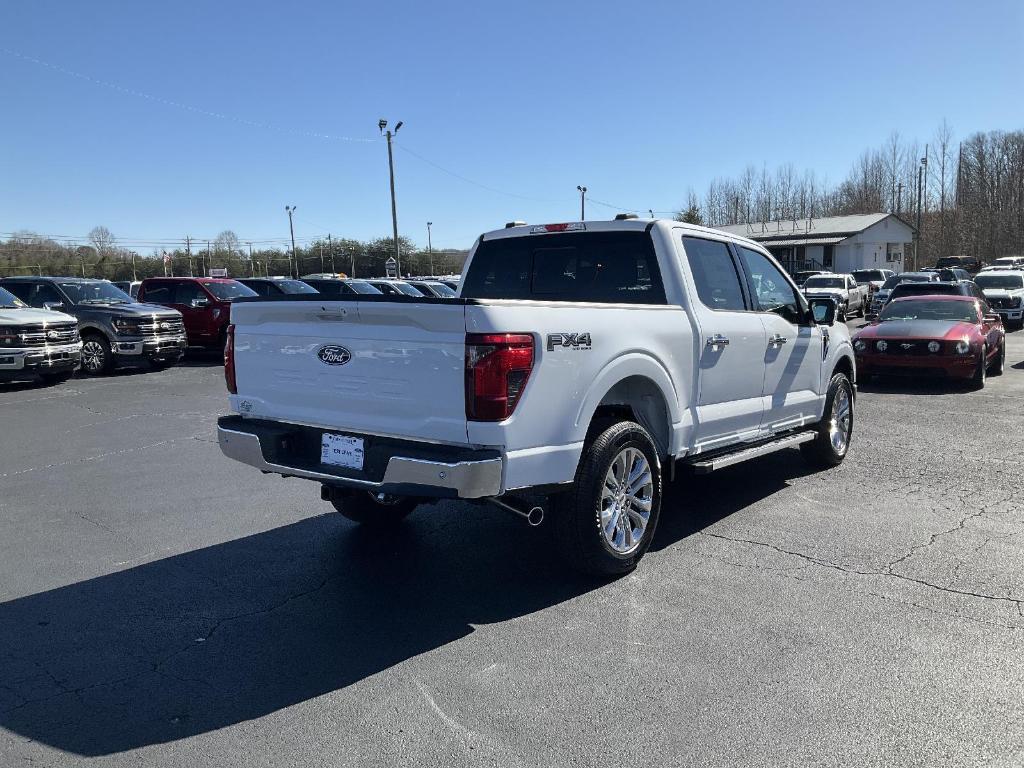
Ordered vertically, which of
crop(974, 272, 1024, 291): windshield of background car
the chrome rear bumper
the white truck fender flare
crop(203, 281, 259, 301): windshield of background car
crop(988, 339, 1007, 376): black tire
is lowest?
crop(988, 339, 1007, 376): black tire

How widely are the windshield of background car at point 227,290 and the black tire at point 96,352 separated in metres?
3.21

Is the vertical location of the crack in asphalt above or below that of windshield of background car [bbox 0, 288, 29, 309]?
below

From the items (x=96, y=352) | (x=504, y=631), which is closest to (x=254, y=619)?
(x=504, y=631)

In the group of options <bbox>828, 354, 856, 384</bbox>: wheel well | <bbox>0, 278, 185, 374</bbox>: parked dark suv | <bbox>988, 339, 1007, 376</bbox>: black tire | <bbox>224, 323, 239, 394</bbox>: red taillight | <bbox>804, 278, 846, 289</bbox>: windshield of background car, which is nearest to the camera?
<bbox>224, 323, 239, 394</bbox>: red taillight

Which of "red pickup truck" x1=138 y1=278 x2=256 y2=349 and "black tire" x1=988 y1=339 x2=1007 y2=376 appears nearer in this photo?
"black tire" x1=988 y1=339 x2=1007 y2=376

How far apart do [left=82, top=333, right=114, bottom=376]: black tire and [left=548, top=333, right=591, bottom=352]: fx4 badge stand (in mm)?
14541

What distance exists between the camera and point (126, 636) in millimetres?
4074

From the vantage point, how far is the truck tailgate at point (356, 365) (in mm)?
3992

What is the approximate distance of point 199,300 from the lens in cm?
1912

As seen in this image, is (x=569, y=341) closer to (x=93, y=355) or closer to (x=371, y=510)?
(x=371, y=510)

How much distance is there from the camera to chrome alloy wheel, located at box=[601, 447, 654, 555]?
4.67m

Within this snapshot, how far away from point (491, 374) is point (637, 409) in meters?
1.59

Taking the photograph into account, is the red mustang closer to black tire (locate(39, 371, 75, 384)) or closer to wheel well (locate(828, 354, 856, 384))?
wheel well (locate(828, 354, 856, 384))

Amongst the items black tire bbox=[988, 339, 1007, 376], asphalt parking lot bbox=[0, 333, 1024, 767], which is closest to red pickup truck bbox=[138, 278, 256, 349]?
asphalt parking lot bbox=[0, 333, 1024, 767]
